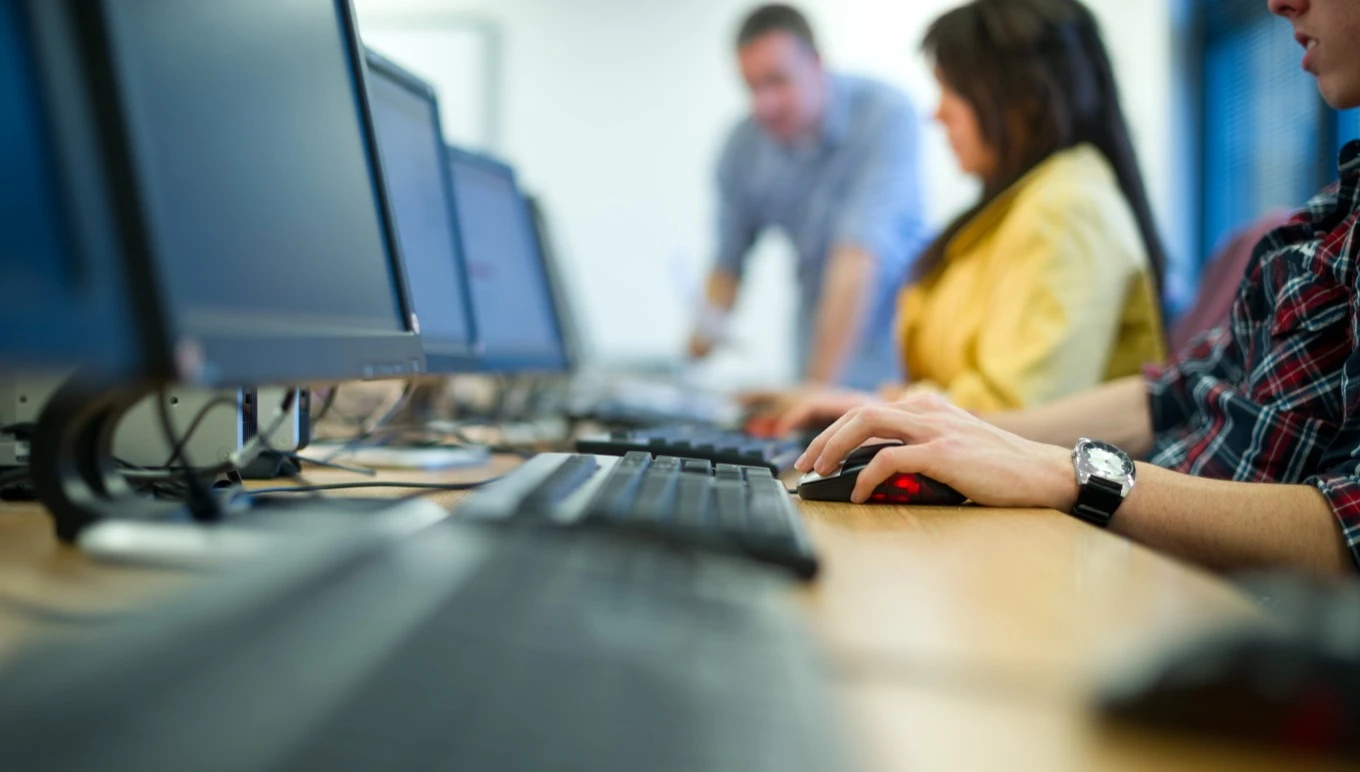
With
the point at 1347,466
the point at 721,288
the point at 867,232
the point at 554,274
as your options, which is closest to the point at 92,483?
the point at 1347,466

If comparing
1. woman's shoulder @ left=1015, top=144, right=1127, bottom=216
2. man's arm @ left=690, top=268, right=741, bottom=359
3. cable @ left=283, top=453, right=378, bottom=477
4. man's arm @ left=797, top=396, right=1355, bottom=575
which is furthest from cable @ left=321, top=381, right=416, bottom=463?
man's arm @ left=690, top=268, right=741, bottom=359

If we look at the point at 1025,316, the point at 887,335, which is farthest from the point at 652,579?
the point at 887,335

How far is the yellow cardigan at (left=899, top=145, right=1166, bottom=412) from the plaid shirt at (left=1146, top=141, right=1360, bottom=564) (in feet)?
0.79

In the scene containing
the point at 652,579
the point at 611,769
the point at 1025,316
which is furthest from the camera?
the point at 1025,316

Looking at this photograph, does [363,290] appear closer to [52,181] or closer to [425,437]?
[52,181]

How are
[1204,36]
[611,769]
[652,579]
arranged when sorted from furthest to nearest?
[1204,36]
[652,579]
[611,769]

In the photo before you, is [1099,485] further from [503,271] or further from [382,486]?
[503,271]

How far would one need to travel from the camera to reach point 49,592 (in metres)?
0.49

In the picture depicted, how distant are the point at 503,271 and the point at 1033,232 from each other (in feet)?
2.77

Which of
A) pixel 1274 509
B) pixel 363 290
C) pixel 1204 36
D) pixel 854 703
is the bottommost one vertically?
pixel 1274 509

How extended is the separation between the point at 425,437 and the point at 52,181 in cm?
107

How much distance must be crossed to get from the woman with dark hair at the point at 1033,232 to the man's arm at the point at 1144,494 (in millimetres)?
595

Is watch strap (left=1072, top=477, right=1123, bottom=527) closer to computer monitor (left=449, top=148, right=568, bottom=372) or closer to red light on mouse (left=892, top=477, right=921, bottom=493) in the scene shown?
red light on mouse (left=892, top=477, right=921, bottom=493)

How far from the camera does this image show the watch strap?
0.84m
